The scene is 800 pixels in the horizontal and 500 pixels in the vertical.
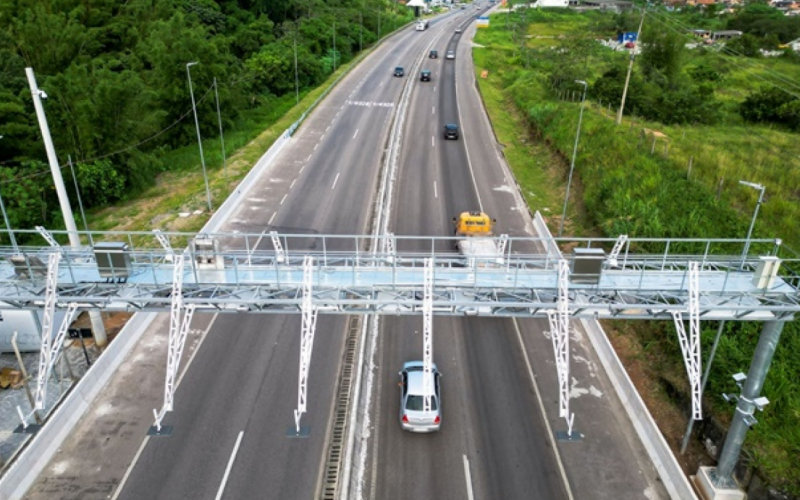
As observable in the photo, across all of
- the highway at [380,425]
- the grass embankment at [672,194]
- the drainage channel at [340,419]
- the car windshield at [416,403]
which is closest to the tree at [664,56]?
the grass embankment at [672,194]

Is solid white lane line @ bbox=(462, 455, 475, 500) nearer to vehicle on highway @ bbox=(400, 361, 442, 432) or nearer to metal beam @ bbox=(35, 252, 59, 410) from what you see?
vehicle on highway @ bbox=(400, 361, 442, 432)

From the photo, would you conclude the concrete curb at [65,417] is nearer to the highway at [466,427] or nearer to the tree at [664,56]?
the highway at [466,427]

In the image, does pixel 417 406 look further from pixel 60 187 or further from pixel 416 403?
pixel 60 187

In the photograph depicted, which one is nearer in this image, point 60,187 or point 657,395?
point 657,395

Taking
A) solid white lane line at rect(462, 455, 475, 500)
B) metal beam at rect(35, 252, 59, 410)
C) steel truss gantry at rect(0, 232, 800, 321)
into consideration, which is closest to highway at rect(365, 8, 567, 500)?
solid white lane line at rect(462, 455, 475, 500)

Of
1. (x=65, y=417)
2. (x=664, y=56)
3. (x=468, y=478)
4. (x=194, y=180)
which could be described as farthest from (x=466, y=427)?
(x=664, y=56)

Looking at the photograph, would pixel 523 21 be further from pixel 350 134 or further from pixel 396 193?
pixel 396 193
